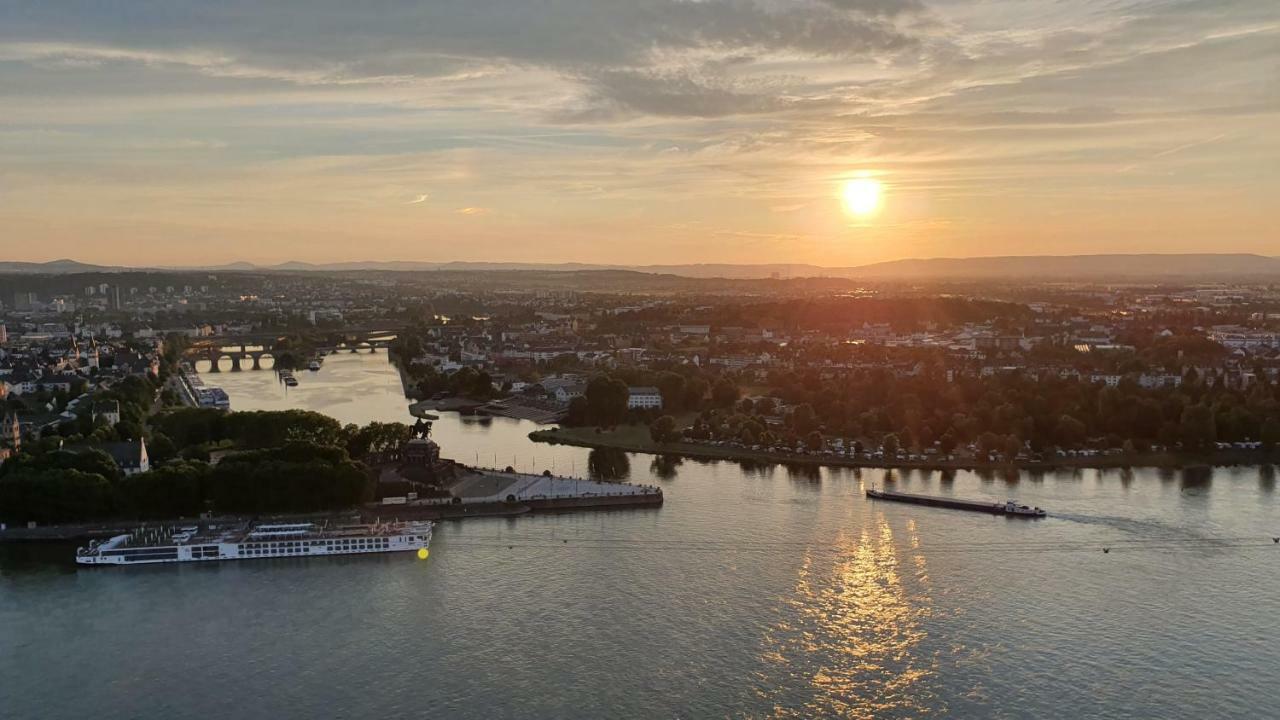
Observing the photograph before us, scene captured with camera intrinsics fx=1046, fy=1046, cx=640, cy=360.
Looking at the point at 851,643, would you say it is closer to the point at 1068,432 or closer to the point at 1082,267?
the point at 1068,432

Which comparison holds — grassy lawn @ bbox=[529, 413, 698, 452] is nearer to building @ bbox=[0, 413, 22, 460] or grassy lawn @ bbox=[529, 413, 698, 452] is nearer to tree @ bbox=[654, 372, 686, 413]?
tree @ bbox=[654, 372, 686, 413]

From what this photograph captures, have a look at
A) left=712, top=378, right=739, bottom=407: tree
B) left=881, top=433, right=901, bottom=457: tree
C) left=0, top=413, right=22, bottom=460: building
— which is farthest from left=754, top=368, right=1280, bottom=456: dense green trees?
left=0, top=413, right=22, bottom=460: building

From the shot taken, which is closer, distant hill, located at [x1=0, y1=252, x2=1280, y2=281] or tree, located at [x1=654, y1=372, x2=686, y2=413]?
tree, located at [x1=654, y1=372, x2=686, y2=413]

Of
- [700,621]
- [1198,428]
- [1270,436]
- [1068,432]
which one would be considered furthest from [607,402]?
[1270,436]

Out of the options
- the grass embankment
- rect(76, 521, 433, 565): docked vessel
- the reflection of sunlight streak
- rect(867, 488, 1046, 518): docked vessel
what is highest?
the grass embankment

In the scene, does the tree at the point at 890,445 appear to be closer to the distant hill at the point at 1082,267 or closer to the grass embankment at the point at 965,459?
the grass embankment at the point at 965,459

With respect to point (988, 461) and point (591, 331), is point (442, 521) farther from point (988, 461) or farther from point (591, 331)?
point (591, 331)
